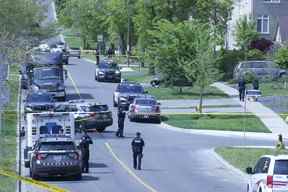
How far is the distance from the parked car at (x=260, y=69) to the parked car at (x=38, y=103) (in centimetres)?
2045

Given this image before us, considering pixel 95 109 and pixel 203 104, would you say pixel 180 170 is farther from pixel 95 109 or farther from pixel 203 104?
pixel 203 104

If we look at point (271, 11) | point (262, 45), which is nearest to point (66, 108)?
point (262, 45)

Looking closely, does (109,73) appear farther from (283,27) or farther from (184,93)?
(283,27)

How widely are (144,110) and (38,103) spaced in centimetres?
540

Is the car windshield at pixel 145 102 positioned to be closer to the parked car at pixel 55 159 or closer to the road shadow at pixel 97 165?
the road shadow at pixel 97 165

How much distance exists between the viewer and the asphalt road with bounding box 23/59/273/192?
33.0 m

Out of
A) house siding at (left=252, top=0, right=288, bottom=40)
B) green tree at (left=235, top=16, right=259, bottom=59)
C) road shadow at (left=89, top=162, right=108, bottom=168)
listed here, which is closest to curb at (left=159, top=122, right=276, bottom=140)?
road shadow at (left=89, top=162, right=108, bottom=168)

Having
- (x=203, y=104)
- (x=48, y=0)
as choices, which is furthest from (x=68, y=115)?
(x=48, y=0)

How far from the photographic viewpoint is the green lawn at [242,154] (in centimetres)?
3870

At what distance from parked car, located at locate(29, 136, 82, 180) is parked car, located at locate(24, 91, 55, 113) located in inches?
731

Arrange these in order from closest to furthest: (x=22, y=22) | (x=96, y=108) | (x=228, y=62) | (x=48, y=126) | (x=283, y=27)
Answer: (x=48, y=126), (x=96, y=108), (x=22, y=22), (x=228, y=62), (x=283, y=27)

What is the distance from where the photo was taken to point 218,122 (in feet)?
176

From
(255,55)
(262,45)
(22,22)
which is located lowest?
(255,55)

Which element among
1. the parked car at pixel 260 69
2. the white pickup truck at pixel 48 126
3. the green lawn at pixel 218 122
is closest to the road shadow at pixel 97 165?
the white pickup truck at pixel 48 126
